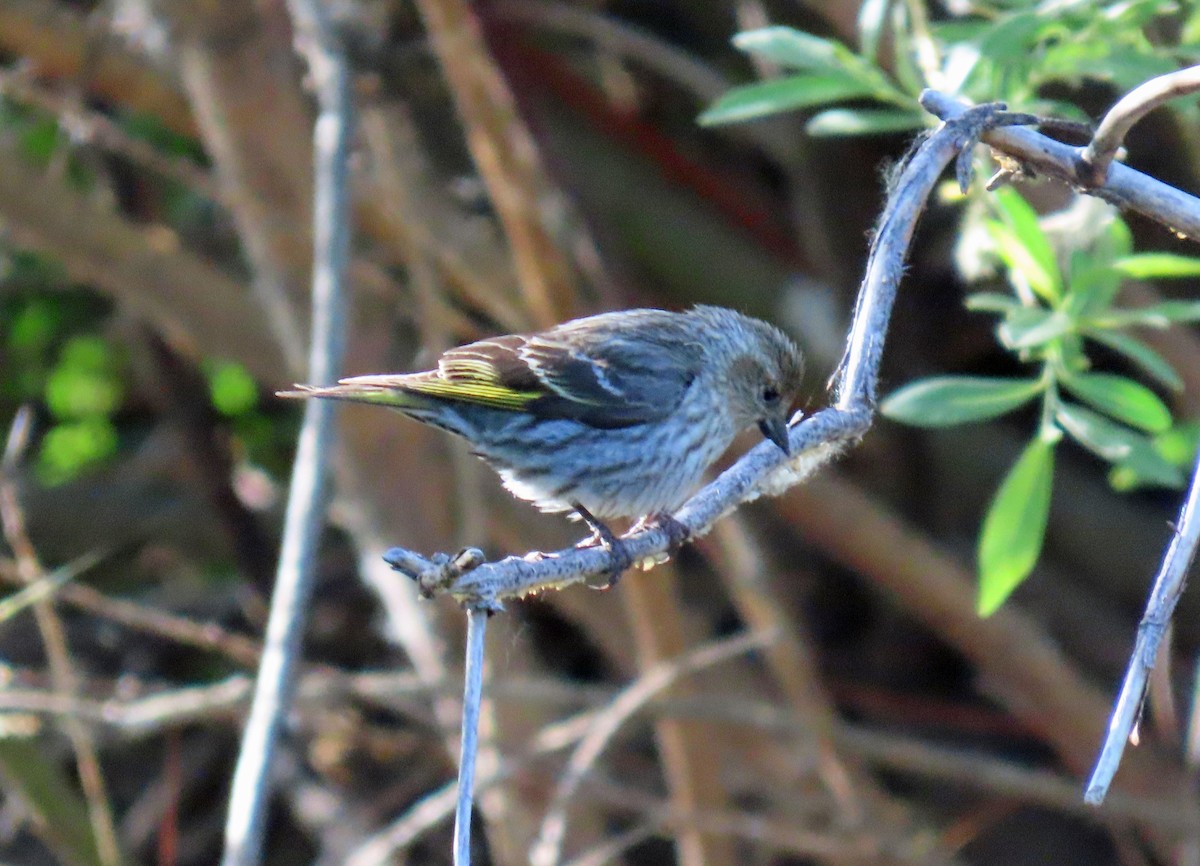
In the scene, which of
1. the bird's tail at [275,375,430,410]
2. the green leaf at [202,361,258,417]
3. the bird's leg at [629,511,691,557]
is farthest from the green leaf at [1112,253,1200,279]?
the green leaf at [202,361,258,417]

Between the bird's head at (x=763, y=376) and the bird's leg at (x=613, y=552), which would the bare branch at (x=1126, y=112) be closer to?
the bird's leg at (x=613, y=552)

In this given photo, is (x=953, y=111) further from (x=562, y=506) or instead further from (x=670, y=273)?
(x=670, y=273)

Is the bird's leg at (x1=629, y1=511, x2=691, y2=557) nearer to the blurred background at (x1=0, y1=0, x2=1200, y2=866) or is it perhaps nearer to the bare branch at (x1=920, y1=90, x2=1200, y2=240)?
the bare branch at (x1=920, y1=90, x2=1200, y2=240)

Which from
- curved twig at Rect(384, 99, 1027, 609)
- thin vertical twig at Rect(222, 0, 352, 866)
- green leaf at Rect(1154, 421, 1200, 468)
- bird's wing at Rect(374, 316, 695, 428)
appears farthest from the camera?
green leaf at Rect(1154, 421, 1200, 468)

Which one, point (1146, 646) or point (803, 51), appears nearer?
point (1146, 646)

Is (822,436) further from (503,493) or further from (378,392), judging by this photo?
(503,493)

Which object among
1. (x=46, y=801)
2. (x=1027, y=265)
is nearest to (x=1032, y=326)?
(x=1027, y=265)
